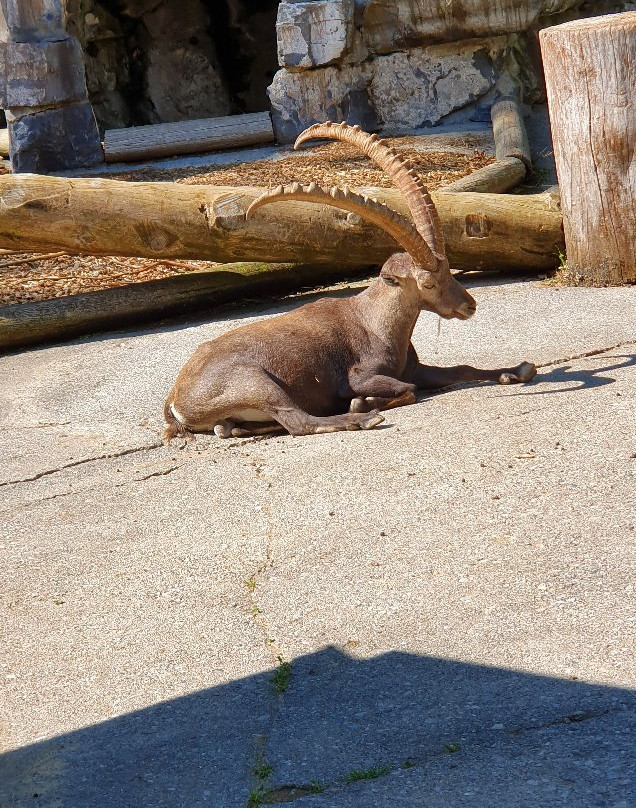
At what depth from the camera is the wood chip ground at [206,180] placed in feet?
29.8

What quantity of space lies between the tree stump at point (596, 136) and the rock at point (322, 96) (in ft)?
18.1

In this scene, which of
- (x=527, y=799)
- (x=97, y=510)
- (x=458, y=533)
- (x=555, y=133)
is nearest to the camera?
(x=527, y=799)

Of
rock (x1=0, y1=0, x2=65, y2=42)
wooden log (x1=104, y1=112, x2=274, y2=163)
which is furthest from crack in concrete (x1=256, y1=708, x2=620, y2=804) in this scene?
wooden log (x1=104, y1=112, x2=274, y2=163)

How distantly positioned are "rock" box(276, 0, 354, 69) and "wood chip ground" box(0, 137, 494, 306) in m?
0.98

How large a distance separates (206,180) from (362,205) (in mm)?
5793

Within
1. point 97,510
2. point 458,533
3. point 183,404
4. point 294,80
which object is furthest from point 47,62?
point 458,533

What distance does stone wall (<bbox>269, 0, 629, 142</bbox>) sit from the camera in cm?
1251

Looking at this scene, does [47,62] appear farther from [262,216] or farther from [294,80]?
[262,216]

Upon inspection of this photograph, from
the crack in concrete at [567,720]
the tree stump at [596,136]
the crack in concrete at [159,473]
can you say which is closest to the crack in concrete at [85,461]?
the crack in concrete at [159,473]

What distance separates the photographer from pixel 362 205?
5867 millimetres

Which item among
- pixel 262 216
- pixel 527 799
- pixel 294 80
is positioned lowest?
pixel 527 799

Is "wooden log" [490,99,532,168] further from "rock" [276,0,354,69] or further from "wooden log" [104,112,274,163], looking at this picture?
"wooden log" [104,112,274,163]

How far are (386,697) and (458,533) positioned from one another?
1.06m

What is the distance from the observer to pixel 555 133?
7.70m
